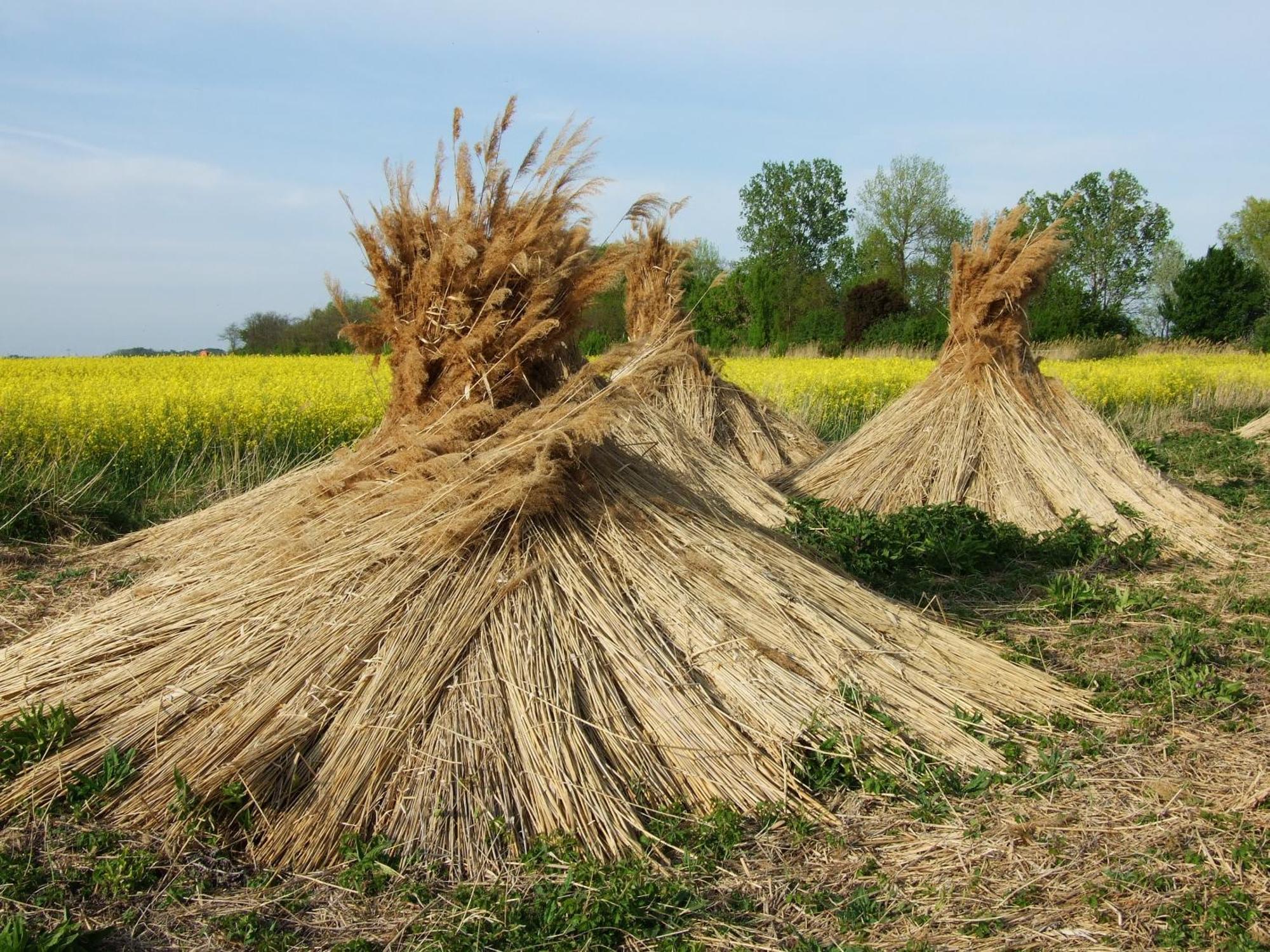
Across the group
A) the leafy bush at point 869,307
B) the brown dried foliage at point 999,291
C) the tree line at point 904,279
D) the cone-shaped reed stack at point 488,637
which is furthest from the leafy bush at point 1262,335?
the cone-shaped reed stack at point 488,637

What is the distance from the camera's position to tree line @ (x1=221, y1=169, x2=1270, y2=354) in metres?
31.8

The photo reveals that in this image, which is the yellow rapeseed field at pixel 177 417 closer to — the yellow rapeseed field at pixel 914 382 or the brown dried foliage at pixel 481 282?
the brown dried foliage at pixel 481 282

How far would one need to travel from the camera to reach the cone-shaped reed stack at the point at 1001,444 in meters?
7.34

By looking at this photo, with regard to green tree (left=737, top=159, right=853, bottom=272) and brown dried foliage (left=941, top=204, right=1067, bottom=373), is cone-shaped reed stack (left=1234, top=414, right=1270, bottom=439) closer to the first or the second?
brown dried foliage (left=941, top=204, right=1067, bottom=373)

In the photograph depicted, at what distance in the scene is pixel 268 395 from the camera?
10531 mm

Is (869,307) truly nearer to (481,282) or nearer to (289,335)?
(289,335)

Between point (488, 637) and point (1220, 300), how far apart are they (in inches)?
1543

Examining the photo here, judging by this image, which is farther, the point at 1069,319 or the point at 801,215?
the point at 801,215

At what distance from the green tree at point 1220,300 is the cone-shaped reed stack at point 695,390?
102 feet

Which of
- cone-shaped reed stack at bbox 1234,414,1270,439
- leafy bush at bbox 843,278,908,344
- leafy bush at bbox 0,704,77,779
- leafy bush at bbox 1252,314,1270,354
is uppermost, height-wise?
leafy bush at bbox 843,278,908,344

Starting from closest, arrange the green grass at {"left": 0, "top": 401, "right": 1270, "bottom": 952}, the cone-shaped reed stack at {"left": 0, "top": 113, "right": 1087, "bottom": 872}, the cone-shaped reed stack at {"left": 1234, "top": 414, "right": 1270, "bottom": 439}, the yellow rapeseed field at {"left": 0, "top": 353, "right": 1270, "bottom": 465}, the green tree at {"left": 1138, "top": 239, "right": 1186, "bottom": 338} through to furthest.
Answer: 1. the green grass at {"left": 0, "top": 401, "right": 1270, "bottom": 952}
2. the cone-shaped reed stack at {"left": 0, "top": 113, "right": 1087, "bottom": 872}
3. the yellow rapeseed field at {"left": 0, "top": 353, "right": 1270, "bottom": 465}
4. the cone-shaped reed stack at {"left": 1234, "top": 414, "right": 1270, "bottom": 439}
5. the green tree at {"left": 1138, "top": 239, "right": 1186, "bottom": 338}

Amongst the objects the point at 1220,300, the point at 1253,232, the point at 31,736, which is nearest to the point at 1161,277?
the point at 1253,232

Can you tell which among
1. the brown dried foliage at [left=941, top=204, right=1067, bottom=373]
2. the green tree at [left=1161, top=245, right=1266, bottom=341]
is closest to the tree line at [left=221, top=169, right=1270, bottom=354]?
the green tree at [left=1161, top=245, right=1266, bottom=341]

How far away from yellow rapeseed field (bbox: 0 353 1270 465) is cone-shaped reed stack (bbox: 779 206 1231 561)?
332 centimetres
